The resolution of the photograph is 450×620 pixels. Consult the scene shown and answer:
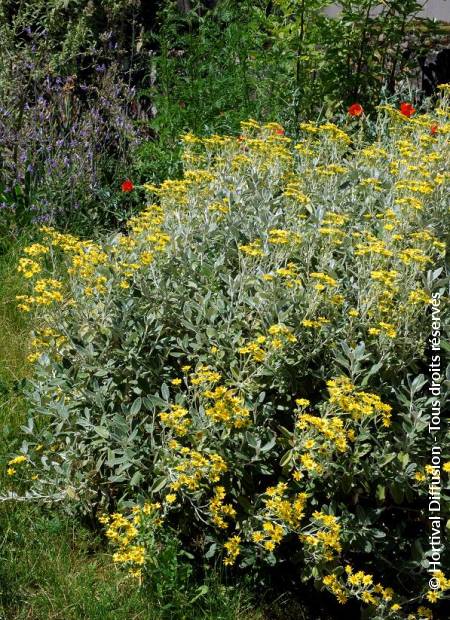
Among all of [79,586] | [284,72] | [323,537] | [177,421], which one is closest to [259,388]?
[177,421]

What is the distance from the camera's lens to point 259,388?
2977mm

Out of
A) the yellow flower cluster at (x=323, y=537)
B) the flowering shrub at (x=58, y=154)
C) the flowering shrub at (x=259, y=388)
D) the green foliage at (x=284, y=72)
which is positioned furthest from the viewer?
the green foliage at (x=284, y=72)

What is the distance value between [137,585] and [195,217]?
143 centimetres

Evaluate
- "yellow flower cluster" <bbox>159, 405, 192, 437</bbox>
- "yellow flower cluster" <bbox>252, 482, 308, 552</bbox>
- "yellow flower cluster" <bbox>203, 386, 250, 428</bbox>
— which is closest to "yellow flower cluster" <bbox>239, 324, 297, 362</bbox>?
"yellow flower cluster" <bbox>203, 386, 250, 428</bbox>

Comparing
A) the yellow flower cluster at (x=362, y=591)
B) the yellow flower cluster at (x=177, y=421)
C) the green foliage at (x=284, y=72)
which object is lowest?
the yellow flower cluster at (x=362, y=591)

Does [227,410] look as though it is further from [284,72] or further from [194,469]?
[284,72]

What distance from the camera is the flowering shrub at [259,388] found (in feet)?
9.12

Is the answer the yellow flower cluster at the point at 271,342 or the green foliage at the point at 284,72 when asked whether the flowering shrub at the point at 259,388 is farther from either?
the green foliage at the point at 284,72

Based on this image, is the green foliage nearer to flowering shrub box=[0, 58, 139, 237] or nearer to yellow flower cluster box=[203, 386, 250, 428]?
flowering shrub box=[0, 58, 139, 237]

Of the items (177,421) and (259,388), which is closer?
(177,421)

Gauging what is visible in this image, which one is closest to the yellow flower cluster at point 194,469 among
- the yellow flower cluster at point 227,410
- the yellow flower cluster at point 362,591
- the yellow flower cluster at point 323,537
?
the yellow flower cluster at point 227,410

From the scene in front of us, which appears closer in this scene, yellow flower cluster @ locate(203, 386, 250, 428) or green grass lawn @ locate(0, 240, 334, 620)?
yellow flower cluster @ locate(203, 386, 250, 428)

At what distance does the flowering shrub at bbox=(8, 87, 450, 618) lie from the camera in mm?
2779

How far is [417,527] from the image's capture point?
10.2 feet
